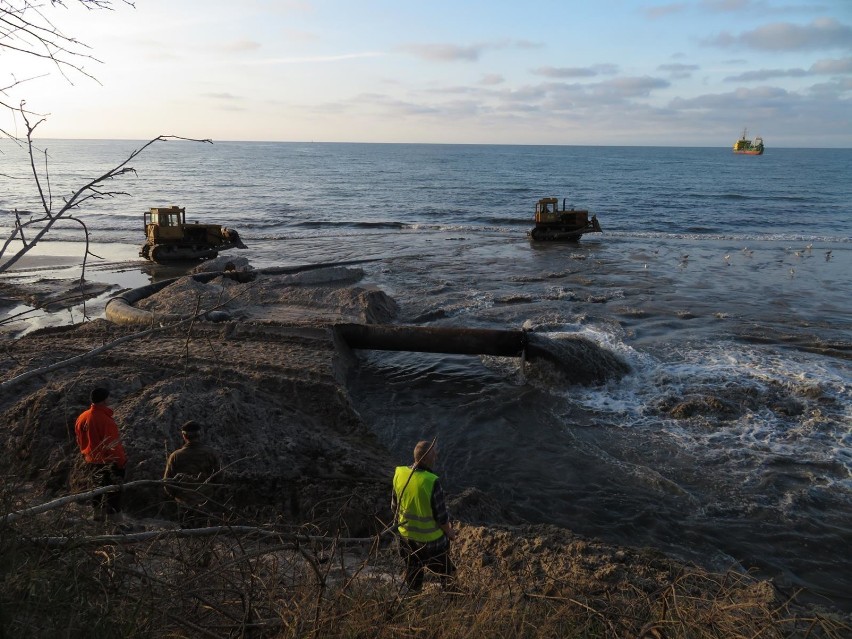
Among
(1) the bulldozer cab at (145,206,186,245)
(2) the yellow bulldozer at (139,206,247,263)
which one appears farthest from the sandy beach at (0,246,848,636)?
(1) the bulldozer cab at (145,206,186,245)

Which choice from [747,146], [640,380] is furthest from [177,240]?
[747,146]

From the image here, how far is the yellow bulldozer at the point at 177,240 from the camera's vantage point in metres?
Result: 25.2

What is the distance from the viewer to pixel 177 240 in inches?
1005

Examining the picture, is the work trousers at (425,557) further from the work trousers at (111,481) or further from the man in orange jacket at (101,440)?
the man in orange jacket at (101,440)

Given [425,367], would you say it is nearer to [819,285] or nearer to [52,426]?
[52,426]

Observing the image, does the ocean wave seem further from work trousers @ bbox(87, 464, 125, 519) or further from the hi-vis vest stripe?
the hi-vis vest stripe

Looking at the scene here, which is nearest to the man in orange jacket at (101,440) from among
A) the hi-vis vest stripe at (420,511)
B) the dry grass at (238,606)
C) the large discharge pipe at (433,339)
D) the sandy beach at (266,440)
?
the sandy beach at (266,440)

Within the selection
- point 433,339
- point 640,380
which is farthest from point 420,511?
point 640,380

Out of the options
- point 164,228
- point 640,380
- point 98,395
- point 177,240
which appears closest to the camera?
point 98,395

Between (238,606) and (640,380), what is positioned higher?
(238,606)

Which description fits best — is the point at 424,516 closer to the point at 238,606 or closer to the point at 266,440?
the point at 238,606

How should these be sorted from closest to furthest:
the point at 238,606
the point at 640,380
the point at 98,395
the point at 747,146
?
the point at 238,606 < the point at 98,395 < the point at 640,380 < the point at 747,146

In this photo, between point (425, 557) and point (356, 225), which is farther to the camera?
point (356, 225)

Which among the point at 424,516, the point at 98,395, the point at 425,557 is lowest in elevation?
the point at 425,557
